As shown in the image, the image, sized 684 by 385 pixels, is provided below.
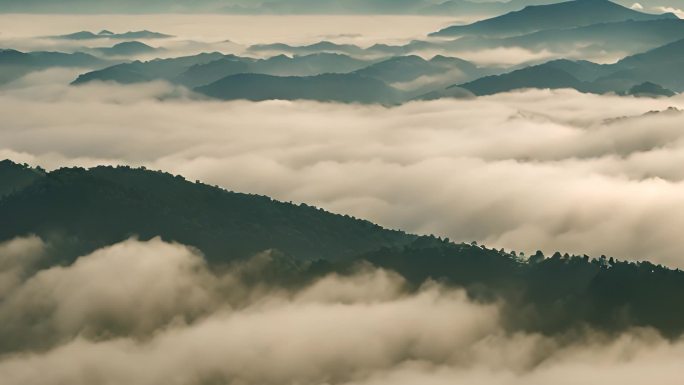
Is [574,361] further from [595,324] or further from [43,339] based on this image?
[43,339]

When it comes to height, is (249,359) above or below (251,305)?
below

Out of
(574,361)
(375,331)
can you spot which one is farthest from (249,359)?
(574,361)

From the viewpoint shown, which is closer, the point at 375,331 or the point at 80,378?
A: the point at 80,378

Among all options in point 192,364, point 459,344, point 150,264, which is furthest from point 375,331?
point 150,264

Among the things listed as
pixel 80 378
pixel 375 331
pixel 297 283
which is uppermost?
pixel 297 283

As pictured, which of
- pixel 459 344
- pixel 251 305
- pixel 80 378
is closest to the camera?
pixel 80 378

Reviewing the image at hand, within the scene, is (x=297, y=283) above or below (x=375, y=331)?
above

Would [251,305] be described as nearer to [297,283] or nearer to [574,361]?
[297,283]

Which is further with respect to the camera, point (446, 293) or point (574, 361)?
point (446, 293)

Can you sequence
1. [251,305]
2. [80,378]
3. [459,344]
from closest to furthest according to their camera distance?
[80,378]
[459,344]
[251,305]
